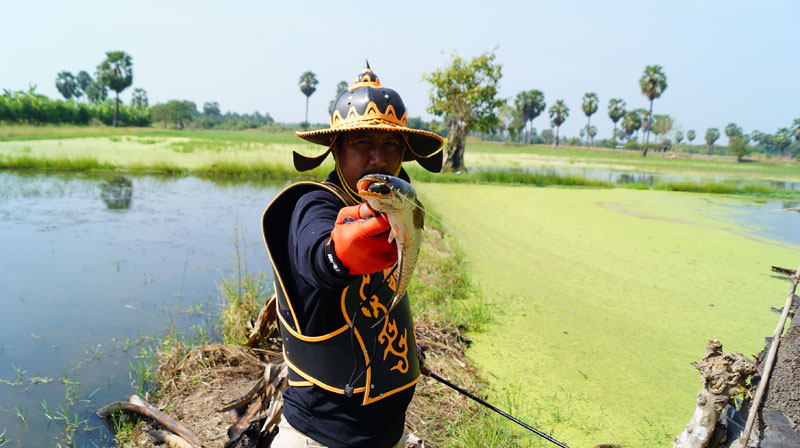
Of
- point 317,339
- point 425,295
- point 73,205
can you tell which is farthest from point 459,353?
point 73,205

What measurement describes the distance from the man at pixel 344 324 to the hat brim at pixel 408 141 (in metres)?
0.01

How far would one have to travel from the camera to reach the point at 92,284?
15.0 ft

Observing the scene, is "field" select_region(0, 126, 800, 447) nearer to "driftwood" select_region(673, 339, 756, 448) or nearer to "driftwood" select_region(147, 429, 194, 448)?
"driftwood" select_region(673, 339, 756, 448)

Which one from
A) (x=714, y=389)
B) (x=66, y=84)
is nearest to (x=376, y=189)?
(x=714, y=389)

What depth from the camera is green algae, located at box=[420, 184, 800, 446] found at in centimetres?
250

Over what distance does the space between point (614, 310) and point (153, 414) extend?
12.0ft

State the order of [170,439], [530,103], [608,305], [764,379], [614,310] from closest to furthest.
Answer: [764,379] → [170,439] → [614,310] → [608,305] → [530,103]

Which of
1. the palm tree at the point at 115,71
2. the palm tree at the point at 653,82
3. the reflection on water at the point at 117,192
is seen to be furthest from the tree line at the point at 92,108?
the palm tree at the point at 653,82

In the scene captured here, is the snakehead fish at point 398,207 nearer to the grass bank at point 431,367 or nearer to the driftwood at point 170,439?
the grass bank at point 431,367

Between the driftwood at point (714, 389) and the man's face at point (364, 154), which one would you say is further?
the man's face at point (364, 154)

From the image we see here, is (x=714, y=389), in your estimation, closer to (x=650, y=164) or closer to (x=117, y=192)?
(x=117, y=192)

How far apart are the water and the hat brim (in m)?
2.35

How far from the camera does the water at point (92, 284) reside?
2.96 m

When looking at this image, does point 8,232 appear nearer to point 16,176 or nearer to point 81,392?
point 81,392
